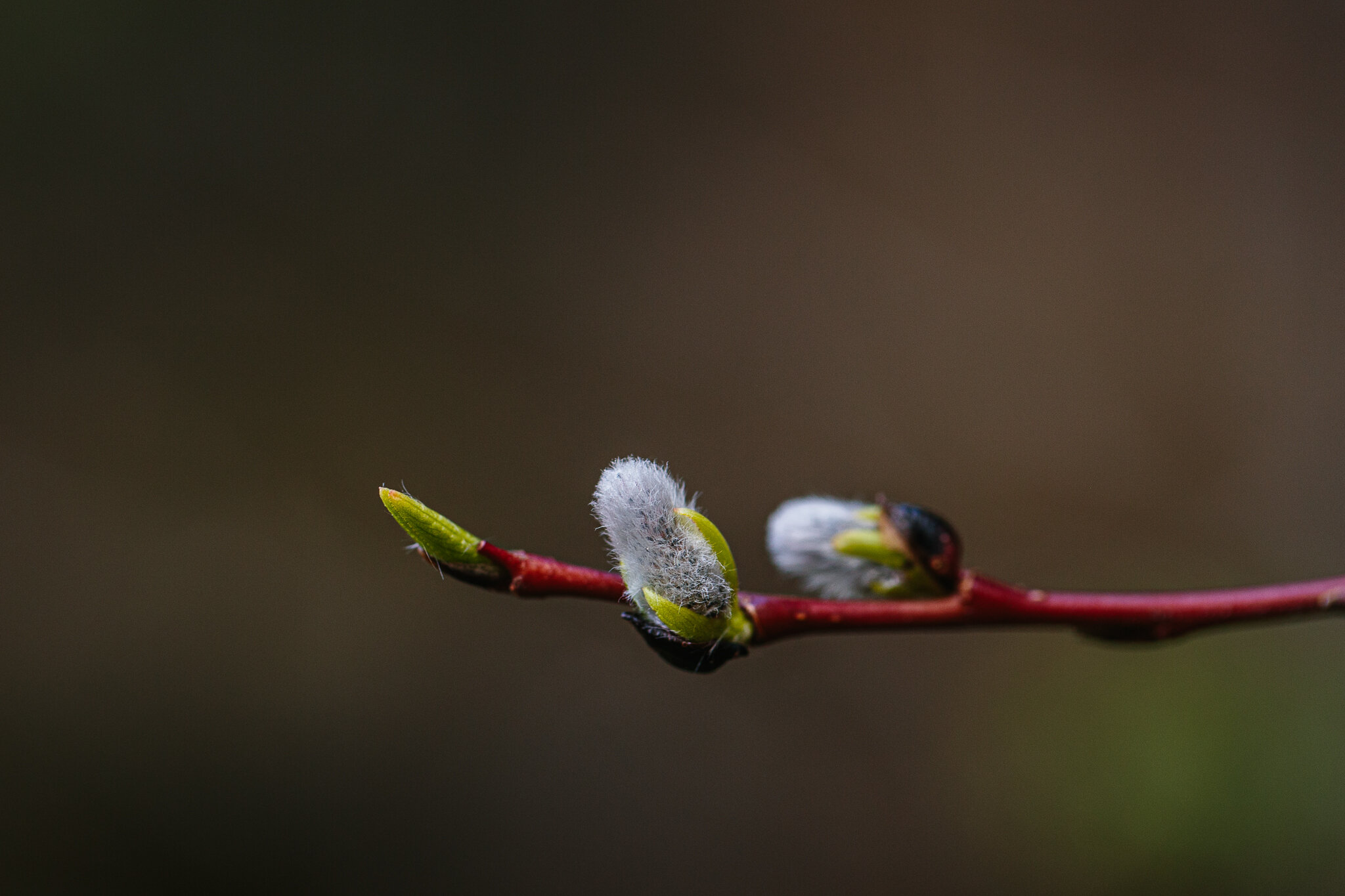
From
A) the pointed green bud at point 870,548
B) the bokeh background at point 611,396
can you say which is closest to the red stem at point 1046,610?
the pointed green bud at point 870,548

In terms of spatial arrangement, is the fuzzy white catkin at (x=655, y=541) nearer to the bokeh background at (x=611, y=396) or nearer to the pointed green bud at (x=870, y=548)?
the pointed green bud at (x=870, y=548)

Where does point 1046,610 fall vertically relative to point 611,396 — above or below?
below

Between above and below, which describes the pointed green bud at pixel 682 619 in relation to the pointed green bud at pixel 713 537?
below

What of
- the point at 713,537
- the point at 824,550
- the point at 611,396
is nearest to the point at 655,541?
the point at 713,537

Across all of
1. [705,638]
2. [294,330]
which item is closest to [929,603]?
[705,638]

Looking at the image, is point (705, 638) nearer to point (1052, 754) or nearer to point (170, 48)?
point (1052, 754)

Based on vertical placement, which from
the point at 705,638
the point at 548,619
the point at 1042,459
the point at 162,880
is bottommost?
the point at 162,880

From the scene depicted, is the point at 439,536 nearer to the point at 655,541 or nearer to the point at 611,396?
the point at 655,541
